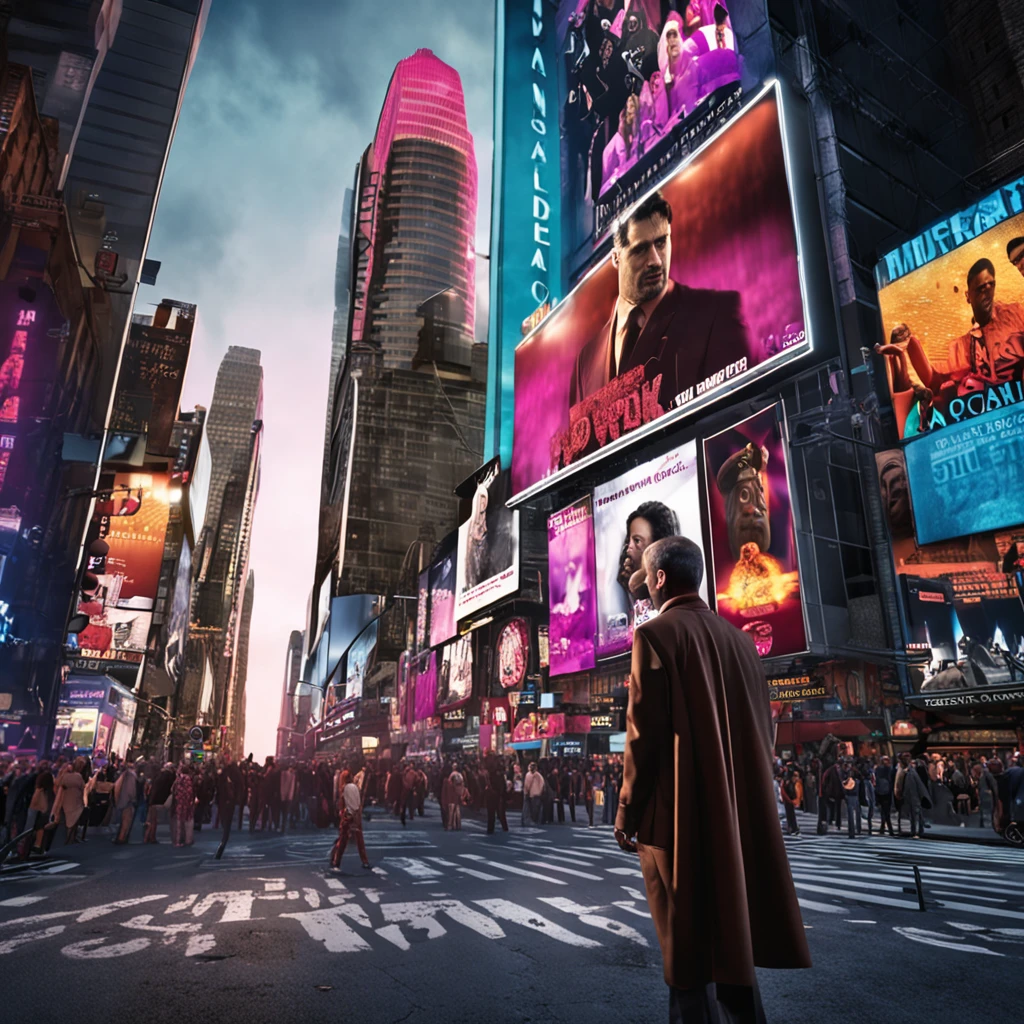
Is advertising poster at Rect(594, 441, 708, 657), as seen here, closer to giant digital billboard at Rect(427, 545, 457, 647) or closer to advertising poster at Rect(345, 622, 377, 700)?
giant digital billboard at Rect(427, 545, 457, 647)

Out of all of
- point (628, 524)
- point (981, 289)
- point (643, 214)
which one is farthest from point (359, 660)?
point (981, 289)

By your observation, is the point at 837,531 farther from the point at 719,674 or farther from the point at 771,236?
the point at 719,674

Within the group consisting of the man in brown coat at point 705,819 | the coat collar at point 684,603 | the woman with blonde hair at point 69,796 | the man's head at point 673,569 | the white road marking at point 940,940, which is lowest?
the white road marking at point 940,940

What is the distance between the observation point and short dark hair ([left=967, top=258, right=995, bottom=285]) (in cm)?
2277

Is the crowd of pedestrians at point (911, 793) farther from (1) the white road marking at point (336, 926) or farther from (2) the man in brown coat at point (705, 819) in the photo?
(2) the man in brown coat at point (705, 819)

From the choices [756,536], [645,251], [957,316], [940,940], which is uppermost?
[645,251]

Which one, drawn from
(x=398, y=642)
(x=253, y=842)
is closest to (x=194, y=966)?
(x=253, y=842)

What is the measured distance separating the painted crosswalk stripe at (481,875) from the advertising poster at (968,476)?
18.7 meters

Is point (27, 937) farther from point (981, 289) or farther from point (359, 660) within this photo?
point (359, 660)

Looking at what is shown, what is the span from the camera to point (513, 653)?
157 feet

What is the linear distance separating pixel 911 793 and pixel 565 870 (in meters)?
9.31

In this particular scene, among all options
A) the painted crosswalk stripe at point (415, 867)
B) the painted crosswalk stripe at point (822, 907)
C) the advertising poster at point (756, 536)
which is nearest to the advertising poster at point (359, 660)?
the advertising poster at point (756, 536)

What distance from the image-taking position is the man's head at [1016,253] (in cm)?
2197

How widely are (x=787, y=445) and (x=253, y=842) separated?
756 inches
